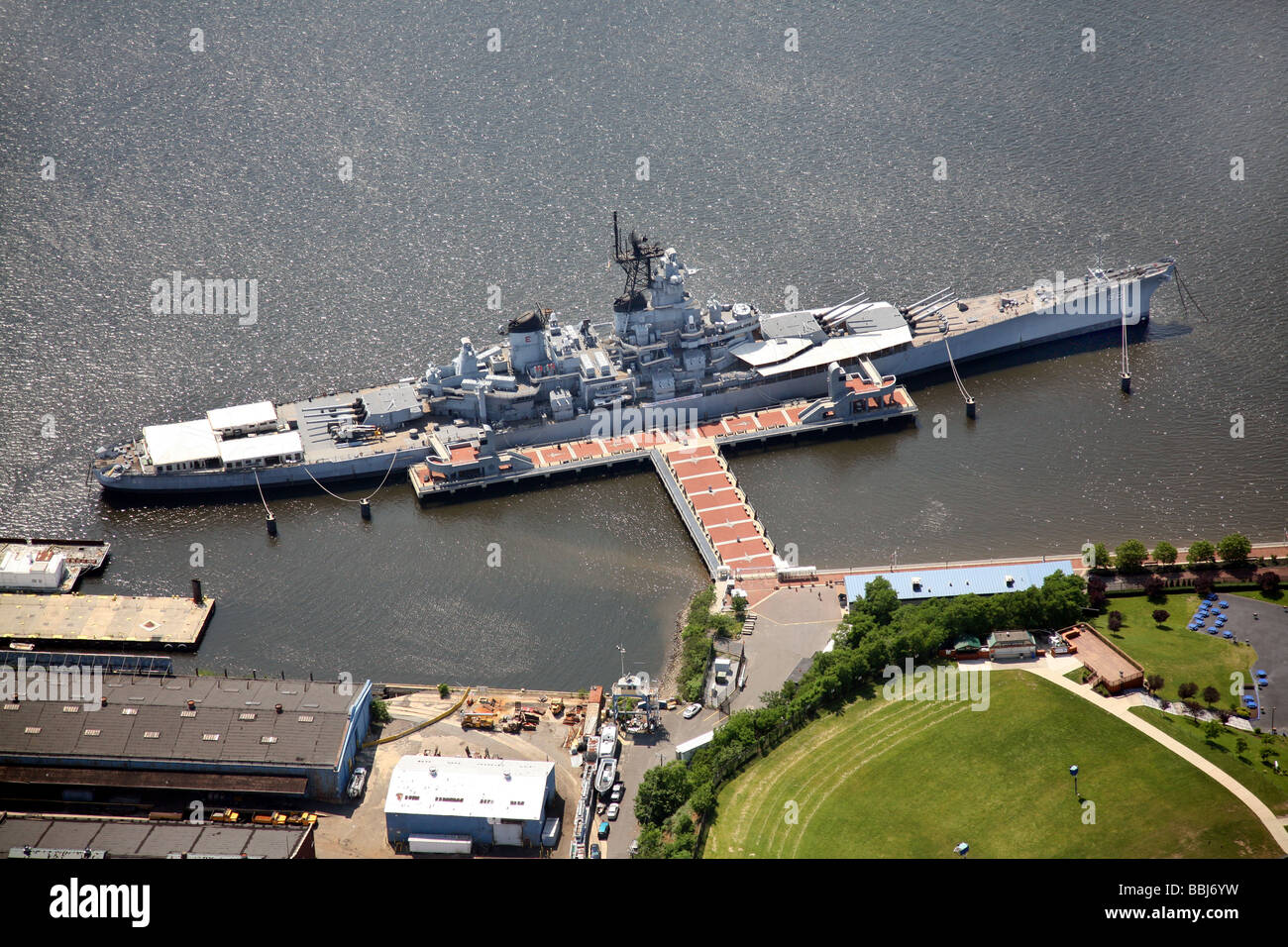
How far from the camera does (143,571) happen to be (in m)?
148

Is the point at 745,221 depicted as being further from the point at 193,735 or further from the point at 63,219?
the point at 193,735

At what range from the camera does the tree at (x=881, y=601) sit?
13488cm

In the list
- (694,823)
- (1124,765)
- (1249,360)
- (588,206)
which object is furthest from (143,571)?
(1249,360)

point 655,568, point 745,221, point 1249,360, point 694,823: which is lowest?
point 694,823

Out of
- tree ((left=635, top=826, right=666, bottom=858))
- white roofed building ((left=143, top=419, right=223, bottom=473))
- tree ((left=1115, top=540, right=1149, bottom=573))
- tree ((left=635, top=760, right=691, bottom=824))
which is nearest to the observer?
tree ((left=635, top=826, right=666, bottom=858))

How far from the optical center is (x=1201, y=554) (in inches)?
5576

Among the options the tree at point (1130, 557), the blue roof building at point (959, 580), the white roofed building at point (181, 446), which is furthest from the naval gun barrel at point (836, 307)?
the white roofed building at point (181, 446)

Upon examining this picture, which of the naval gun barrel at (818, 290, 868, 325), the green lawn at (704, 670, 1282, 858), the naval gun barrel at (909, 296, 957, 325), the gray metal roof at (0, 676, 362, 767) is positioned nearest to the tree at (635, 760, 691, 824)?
the green lawn at (704, 670, 1282, 858)

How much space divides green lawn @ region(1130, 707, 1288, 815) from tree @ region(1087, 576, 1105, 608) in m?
16.5

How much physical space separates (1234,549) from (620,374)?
7134 cm

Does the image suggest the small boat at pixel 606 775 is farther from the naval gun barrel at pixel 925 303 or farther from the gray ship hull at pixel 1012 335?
the naval gun barrel at pixel 925 303

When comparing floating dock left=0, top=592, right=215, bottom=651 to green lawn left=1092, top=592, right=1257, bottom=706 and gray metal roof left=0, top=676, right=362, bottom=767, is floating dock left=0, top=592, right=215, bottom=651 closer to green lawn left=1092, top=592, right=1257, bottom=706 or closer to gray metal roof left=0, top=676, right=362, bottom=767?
gray metal roof left=0, top=676, right=362, bottom=767

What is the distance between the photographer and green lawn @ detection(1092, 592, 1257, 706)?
414ft

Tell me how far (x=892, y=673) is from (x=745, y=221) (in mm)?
87509
